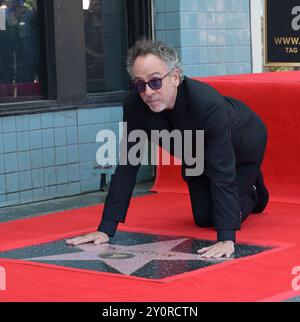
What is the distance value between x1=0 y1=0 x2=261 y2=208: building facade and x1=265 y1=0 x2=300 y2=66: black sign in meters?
0.39

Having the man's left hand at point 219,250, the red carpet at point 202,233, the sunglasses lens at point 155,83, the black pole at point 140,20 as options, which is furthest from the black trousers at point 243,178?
the black pole at point 140,20

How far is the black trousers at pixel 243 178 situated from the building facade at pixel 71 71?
1.83 meters

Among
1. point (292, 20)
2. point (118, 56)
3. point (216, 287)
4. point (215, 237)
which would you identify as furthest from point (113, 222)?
point (292, 20)

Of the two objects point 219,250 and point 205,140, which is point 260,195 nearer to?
point 205,140

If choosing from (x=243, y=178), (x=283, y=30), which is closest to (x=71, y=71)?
(x=283, y=30)

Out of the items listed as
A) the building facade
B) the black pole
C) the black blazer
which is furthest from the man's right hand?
the black pole

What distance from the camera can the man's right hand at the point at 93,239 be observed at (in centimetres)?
575

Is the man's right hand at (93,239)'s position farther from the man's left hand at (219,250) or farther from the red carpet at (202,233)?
the man's left hand at (219,250)

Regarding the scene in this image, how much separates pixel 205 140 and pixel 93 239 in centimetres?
88

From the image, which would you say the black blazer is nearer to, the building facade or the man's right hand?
the man's right hand

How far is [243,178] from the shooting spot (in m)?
6.22

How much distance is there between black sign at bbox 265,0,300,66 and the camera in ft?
28.7

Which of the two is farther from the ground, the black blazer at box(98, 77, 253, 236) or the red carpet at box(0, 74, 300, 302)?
the black blazer at box(98, 77, 253, 236)

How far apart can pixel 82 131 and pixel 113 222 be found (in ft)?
7.51
